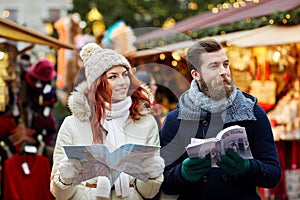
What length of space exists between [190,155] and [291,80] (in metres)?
6.19

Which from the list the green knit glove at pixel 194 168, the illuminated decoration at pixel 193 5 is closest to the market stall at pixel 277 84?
the green knit glove at pixel 194 168

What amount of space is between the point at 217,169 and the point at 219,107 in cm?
36

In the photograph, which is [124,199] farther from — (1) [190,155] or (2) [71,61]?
(2) [71,61]

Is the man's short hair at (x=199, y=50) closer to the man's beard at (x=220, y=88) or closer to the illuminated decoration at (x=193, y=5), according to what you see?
the man's beard at (x=220, y=88)

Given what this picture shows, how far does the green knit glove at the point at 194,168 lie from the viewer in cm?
482

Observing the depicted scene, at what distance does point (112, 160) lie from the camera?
4863 mm

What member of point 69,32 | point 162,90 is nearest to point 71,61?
point 69,32

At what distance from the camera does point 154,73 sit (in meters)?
8.05

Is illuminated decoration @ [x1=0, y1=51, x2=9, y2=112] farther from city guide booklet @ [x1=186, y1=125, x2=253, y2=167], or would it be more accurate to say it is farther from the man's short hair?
city guide booklet @ [x1=186, y1=125, x2=253, y2=167]

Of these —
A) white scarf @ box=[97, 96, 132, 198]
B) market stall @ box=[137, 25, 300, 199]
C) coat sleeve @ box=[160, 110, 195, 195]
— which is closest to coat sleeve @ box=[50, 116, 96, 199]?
white scarf @ box=[97, 96, 132, 198]

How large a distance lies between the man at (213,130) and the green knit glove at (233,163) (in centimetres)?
7

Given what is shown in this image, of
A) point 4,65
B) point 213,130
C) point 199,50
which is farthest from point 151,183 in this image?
point 4,65

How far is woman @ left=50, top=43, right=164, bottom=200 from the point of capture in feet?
16.5

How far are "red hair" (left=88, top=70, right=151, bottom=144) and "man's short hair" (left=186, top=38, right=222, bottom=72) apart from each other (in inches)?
13.7
